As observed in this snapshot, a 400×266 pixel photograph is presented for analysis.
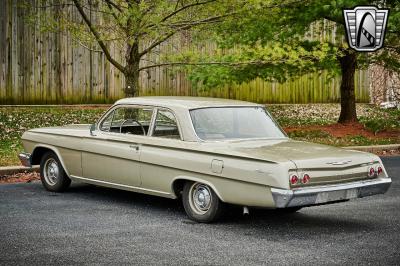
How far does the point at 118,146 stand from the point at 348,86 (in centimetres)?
1153

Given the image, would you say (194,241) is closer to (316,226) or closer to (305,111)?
(316,226)

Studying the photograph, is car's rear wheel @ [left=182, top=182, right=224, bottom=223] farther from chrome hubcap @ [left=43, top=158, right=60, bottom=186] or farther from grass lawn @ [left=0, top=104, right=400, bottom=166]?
grass lawn @ [left=0, top=104, right=400, bottom=166]

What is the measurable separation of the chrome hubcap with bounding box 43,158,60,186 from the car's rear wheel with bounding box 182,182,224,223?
266cm

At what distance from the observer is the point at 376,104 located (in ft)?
82.1

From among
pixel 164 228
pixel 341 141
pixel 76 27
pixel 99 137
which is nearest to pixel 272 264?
pixel 164 228

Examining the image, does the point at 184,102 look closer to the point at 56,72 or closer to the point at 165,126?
the point at 165,126

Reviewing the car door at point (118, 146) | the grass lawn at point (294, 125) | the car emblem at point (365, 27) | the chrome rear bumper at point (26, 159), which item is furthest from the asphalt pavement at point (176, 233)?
the car emblem at point (365, 27)

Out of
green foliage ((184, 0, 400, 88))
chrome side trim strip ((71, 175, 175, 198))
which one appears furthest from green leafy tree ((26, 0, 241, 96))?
chrome side trim strip ((71, 175, 175, 198))

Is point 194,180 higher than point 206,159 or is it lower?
lower

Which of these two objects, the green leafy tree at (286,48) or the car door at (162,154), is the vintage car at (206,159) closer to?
the car door at (162,154)

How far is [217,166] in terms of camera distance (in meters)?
7.98

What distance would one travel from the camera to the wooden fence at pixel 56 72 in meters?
18.6

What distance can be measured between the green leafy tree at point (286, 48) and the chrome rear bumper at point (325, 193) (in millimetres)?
6657

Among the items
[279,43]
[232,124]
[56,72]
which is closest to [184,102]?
[232,124]
